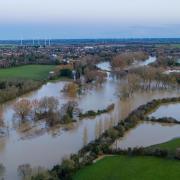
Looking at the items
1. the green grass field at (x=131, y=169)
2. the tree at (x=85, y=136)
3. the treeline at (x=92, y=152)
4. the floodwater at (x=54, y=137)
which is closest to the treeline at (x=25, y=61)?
the floodwater at (x=54, y=137)

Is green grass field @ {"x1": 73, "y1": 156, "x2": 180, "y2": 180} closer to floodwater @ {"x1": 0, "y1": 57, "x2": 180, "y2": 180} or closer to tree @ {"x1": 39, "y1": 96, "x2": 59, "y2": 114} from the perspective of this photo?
floodwater @ {"x1": 0, "y1": 57, "x2": 180, "y2": 180}

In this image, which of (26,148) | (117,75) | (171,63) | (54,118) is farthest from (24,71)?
(26,148)

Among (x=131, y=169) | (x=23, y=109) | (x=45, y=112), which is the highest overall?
(x=23, y=109)

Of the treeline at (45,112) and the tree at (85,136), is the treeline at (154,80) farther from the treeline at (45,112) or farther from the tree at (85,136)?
the tree at (85,136)

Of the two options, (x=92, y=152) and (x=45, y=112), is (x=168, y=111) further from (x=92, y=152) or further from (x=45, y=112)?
(x=92, y=152)

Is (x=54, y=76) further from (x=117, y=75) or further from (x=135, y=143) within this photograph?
(x=135, y=143)

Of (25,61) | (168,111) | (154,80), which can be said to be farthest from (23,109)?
(25,61)
